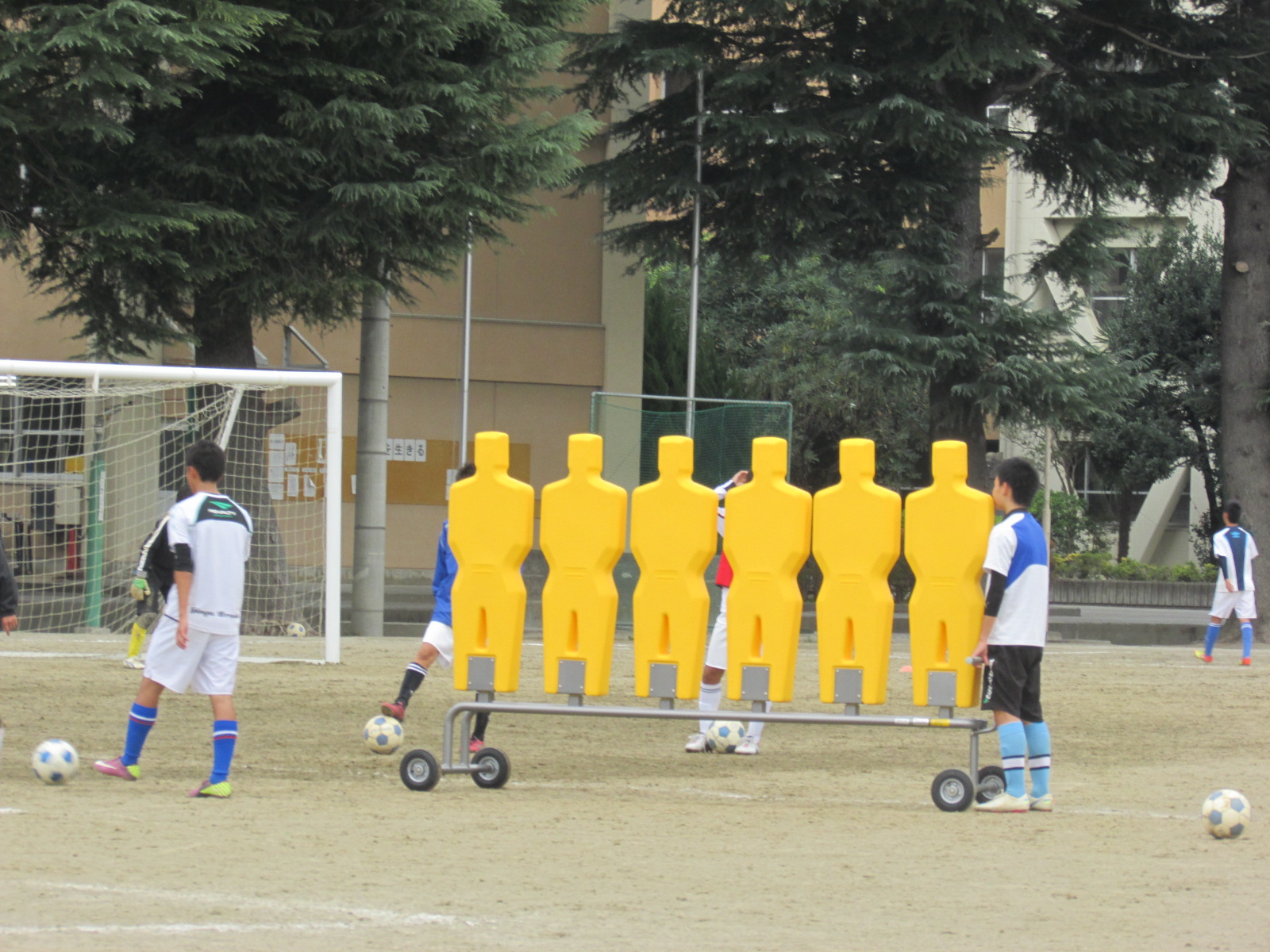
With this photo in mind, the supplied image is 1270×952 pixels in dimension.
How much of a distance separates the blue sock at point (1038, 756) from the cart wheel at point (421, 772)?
328 cm

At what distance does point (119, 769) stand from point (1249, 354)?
60.9 ft

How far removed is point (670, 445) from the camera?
8.47 m

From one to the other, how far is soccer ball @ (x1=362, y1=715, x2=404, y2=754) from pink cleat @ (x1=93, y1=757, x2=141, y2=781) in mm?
1559

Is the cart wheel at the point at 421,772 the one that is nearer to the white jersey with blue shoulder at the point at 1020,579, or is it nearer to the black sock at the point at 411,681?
the black sock at the point at 411,681

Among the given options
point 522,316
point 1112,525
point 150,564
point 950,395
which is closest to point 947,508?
point 150,564

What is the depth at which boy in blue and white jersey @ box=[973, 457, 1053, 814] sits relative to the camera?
7559 millimetres

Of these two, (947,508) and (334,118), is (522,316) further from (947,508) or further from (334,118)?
(947,508)

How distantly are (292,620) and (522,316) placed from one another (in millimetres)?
8773

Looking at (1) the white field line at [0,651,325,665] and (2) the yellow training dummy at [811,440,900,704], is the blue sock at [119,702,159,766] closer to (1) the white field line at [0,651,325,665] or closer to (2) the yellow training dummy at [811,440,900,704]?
(2) the yellow training dummy at [811,440,900,704]

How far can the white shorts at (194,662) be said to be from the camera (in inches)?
299

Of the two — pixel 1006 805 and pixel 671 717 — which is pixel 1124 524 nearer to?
pixel 1006 805

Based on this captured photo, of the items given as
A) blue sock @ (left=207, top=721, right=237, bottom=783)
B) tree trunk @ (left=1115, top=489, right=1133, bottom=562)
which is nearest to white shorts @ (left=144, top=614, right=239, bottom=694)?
blue sock @ (left=207, top=721, right=237, bottom=783)

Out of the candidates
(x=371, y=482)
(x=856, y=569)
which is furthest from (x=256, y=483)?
(x=856, y=569)

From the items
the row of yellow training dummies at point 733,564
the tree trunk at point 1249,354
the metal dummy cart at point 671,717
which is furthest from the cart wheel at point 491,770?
the tree trunk at point 1249,354
